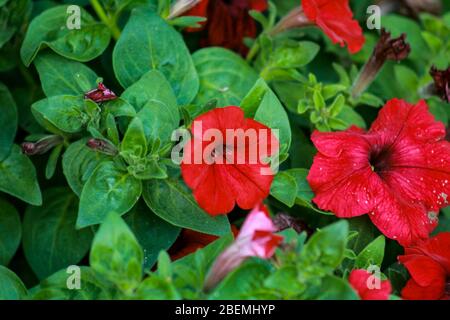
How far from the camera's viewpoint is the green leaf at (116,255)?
1.01 metres

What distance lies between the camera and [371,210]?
51.6 inches

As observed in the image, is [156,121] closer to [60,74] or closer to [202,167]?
[202,167]

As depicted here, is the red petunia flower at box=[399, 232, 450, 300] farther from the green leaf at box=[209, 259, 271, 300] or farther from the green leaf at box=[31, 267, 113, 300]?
the green leaf at box=[31, 267, 113, 300]

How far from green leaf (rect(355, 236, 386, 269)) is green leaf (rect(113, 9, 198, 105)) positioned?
436 mm

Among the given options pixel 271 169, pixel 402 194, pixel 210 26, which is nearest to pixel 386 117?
pixel 402 194

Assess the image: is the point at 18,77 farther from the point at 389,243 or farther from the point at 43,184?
the point at 389,243

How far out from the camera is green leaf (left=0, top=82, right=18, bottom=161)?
144 centimetres

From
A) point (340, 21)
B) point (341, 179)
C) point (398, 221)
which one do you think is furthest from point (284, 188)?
point (340, 21)

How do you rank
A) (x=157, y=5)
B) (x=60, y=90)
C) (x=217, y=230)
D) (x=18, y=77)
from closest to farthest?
1. (x=217, y=230)
2. (x=60, y=90)
3. (x=157, y=5)
4. (x=18, y=77)

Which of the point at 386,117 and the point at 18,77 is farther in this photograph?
the point at 18,77

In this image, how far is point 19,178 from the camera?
1406 millimetres

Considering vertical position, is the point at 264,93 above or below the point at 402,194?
above

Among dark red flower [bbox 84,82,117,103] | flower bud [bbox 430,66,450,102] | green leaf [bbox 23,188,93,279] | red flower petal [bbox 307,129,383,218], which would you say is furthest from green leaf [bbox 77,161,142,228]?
flower bud [bbox 430,66,450,102]
